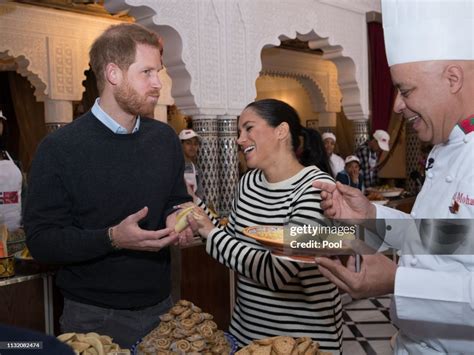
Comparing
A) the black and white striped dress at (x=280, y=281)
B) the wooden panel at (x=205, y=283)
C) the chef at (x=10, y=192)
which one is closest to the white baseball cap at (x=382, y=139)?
the wooden panel at (x=205, y=283)

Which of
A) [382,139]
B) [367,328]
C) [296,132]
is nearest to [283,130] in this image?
[296,132]

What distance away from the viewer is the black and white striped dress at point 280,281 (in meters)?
1.84

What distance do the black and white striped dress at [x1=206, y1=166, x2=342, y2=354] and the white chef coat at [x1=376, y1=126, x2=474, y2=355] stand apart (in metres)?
0.38

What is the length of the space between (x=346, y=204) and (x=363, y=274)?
41cm

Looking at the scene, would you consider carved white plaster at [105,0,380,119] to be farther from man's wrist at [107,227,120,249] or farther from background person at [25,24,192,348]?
man's wrist at [107,227,120,249]

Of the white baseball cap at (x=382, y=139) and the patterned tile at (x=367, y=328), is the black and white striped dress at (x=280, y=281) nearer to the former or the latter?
the patterned tile at (x=367, y=328)

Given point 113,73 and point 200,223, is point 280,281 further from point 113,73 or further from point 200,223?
point 113,73

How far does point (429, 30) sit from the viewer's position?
144cm

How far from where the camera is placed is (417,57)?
136cm

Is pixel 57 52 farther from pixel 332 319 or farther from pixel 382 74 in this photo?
pixel 332 319

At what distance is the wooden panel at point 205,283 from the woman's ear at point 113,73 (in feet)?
5.53

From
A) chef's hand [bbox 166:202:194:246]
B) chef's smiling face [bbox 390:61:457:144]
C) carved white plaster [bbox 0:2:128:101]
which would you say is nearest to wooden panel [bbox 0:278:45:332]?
chef's hand [bbox 166:202:194:246]

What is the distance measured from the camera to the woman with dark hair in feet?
6.06

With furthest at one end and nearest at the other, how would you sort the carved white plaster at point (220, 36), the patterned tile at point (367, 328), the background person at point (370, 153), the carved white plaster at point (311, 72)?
the carved white plaster at point (311, 72) → the background person at point (370, 153) → the carved white plaster at point (220, 36) → the patterned tile at point (367, 328)
